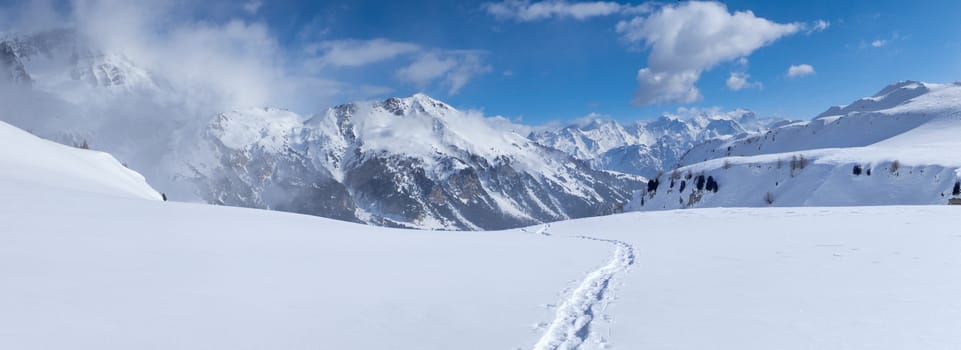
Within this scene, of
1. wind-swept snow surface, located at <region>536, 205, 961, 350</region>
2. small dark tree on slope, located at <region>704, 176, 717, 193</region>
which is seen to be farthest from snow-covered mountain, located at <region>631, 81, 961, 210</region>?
wind-swept snow surface, located at <region>536, 205, 961, 350</region>

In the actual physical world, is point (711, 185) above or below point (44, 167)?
above

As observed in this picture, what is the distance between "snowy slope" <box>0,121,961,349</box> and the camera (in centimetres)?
1012

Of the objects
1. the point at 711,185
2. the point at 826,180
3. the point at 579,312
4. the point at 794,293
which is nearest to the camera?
the point at 579,312

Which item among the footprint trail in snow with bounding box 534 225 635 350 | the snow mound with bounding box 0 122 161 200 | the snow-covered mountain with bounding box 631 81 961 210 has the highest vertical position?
the snow-covered mountain with bounding box 631 81 961 210

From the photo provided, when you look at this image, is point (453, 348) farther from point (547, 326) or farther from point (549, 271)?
point (549, 271)

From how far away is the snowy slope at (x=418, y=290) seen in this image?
1012 cm

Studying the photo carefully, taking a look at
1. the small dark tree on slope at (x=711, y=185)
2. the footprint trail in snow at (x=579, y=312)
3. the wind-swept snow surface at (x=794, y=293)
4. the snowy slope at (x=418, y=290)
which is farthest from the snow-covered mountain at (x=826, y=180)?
the footprint trail in snow at (x=579, y=312)

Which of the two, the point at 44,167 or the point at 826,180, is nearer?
the point at 44,167

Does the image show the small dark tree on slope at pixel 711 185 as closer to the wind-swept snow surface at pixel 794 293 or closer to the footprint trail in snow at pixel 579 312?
the wind-swept snow surface at pixel 794 293

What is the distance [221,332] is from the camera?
9.94 metres

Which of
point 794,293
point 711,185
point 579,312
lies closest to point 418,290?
point 579,312

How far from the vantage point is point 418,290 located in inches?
618

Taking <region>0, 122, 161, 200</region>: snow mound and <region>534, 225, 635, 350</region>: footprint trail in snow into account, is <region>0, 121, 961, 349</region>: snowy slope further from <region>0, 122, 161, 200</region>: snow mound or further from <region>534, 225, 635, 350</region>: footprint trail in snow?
<region>0, 122, 161, 200</region>: snow mound

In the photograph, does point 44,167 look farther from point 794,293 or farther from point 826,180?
point 826,180
